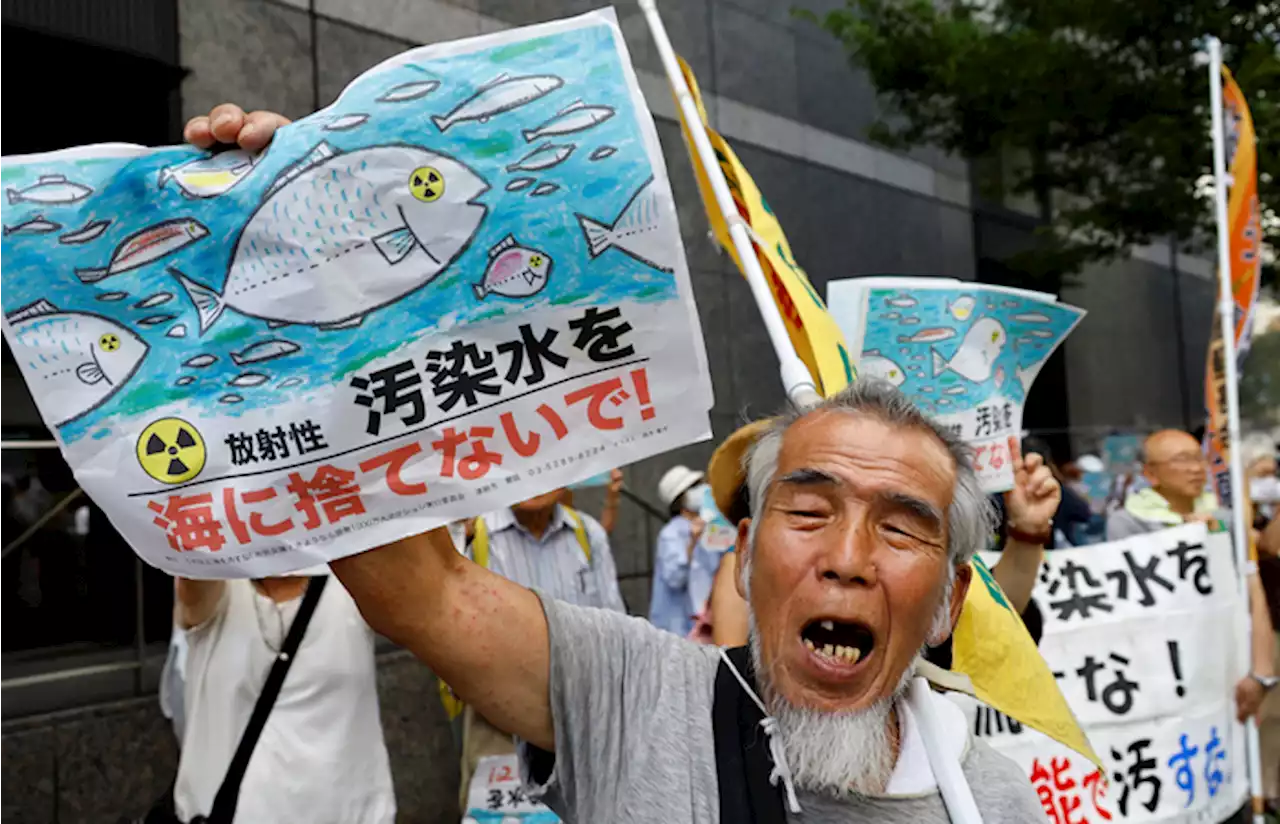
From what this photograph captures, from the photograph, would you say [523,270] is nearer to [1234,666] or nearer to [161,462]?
[161,462]

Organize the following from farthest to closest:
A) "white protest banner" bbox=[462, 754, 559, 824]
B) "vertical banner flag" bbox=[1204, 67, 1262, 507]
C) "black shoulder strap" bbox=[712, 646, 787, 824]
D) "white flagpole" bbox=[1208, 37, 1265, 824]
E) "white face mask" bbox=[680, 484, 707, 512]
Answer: "white face mask" bbox=[680, 484, 707, 512], "vertical banner flag" bbox=[1204, 67, 1262, 507], "white flagpole" bbox=[1208, 37, 1265, 824], "white protest banner" bbox=[462, 754, 559, 824], "black shoulder strap" bbox=[712, 646, 787, 824]

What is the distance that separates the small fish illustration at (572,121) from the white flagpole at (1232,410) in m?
3.85

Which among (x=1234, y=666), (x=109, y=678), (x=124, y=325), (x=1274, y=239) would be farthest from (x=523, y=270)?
(x=1274, y=239)

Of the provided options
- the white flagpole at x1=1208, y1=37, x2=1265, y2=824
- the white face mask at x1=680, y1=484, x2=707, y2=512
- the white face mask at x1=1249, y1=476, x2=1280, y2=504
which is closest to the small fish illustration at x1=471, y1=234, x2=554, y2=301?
the white flagpole at x1=1208, y1=37, x2=1265, y2=824

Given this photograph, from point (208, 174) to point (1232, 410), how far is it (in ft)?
14.8

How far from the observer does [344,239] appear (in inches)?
61.6

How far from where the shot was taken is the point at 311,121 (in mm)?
1583

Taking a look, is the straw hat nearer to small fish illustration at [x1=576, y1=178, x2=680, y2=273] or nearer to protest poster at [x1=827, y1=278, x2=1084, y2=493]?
protest poster at [x1=827, y1=278, x2=1084, y2=493]

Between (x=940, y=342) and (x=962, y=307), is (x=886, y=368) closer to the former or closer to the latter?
(x=940, y=342)

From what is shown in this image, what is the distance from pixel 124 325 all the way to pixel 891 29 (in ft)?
35.2

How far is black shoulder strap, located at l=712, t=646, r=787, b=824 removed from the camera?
61.1 inches

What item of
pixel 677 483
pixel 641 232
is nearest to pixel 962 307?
pixel 641 232

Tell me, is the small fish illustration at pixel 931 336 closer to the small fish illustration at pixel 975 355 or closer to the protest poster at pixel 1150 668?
the small fish illustration at pixel 975 355

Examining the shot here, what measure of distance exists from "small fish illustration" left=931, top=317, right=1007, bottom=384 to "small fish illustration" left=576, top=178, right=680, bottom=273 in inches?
67.6
